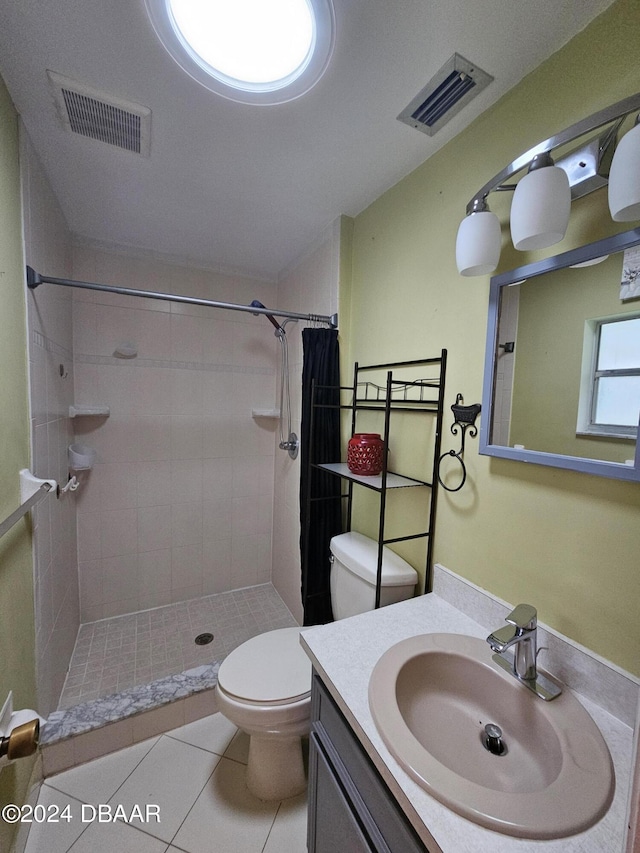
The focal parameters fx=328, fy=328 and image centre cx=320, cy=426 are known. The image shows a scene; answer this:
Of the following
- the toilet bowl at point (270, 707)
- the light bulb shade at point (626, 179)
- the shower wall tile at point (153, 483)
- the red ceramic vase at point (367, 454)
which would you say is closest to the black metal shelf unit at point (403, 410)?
the red ceramic vase at point (367, 454)

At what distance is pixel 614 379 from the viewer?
2.35 feet

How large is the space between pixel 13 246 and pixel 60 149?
0.49 m

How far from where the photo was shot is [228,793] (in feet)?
3.96

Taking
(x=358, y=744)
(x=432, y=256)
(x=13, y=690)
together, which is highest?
(x=432, y=256)

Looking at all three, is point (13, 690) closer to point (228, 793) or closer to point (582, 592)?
point (228, 793)

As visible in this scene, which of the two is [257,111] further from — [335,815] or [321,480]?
[335,815]

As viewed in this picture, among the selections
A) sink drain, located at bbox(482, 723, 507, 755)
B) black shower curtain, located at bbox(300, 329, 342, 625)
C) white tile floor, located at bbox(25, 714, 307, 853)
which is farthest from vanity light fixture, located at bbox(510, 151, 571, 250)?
white tile floor, located at bbox(25, 714, 307, 853)

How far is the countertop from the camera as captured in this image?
0.49 metres

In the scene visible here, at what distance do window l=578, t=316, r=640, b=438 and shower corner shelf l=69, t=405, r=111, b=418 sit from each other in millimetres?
2227

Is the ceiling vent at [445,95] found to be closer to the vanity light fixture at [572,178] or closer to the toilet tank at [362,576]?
the vanity light fixture at [572,178]

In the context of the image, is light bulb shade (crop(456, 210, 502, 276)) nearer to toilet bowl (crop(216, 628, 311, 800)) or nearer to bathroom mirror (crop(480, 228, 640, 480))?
bathroom mirror (crop(480, 228, 640, 480))

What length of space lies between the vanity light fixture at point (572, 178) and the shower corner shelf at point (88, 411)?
2.10 metres

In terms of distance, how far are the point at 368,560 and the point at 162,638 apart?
1531mm

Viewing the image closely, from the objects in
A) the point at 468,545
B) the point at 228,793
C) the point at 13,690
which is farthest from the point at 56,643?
the point at 468,545
